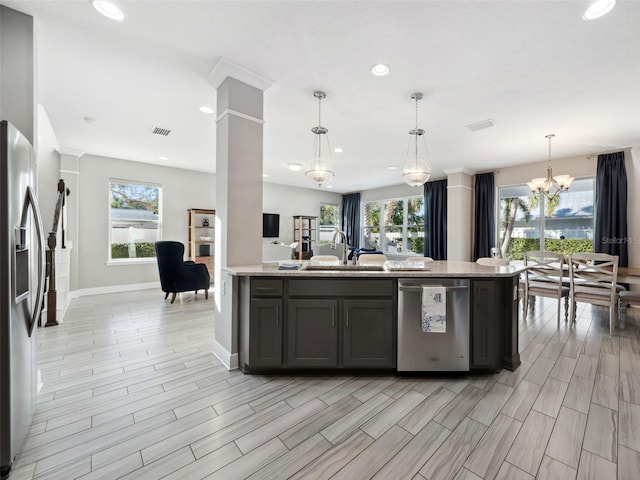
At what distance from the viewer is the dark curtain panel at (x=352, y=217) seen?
9.85 m

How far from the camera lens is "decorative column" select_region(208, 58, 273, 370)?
2.71m

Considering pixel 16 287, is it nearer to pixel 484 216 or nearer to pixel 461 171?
pixel 461 171

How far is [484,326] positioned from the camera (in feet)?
8.38

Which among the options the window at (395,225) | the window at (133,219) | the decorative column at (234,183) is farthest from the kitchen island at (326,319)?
the window at (395,225)

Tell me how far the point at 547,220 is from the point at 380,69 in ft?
18.3

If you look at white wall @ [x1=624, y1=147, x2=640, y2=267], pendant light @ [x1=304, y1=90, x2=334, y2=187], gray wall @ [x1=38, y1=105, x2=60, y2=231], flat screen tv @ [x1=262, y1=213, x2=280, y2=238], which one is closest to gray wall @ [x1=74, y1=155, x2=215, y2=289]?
gray wall @ [x1=38, y1=105, x2=60, y2=231]

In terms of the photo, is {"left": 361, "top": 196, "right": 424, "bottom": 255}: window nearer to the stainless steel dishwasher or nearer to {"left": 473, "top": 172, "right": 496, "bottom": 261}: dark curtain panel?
{"left": 473, "top": 172, "right": 496, "bottom": 261}: dark curtain panel

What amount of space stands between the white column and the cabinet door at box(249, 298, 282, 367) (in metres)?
4.82

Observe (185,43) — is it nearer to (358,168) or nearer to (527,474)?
(527,474)

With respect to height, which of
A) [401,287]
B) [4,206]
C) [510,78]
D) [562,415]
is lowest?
[562,415]

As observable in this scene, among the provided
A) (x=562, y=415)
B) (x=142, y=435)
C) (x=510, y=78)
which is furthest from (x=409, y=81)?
(x=142, y=435)

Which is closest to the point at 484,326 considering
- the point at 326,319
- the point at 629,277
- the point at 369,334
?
the point at 369,334

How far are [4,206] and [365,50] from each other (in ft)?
8.61

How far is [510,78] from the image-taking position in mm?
2840
